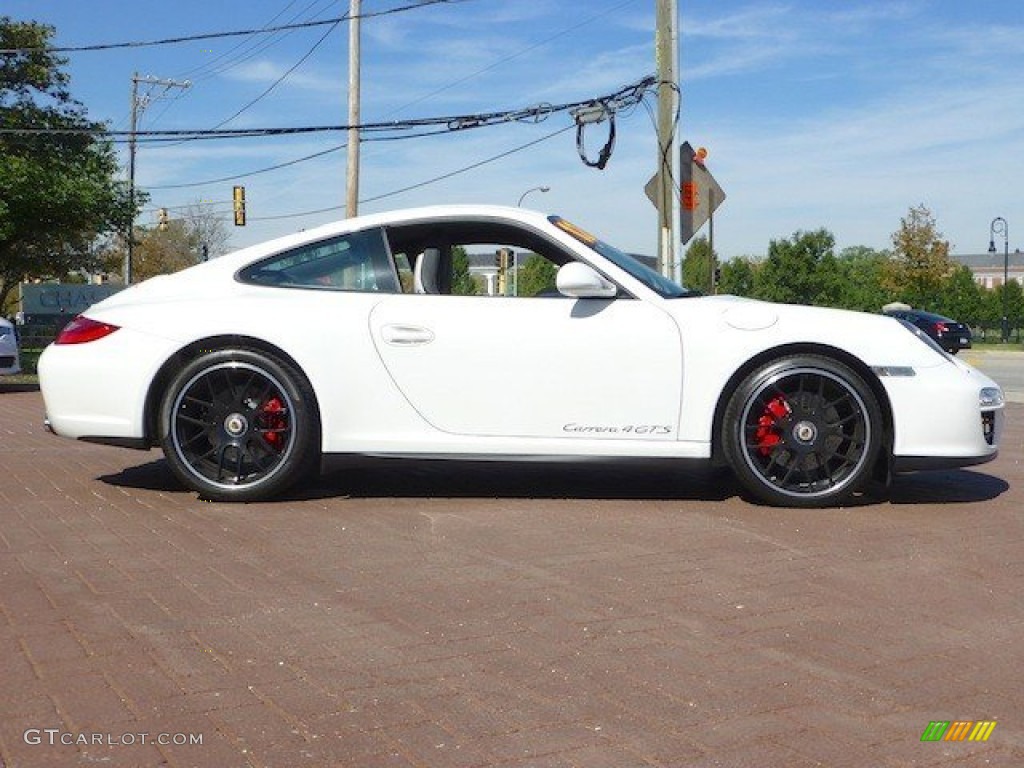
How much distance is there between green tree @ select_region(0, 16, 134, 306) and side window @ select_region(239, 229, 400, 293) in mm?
19476

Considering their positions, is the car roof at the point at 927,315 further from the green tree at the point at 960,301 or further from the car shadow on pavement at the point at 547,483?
the car shadow on pavement at the point at 547,483

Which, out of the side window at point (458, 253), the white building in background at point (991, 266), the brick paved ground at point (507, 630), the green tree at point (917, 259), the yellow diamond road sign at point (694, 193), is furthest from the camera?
the white building in background at point (991, 266)

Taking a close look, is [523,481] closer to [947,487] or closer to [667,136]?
[947,487]

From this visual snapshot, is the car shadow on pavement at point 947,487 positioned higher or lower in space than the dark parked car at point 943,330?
lower

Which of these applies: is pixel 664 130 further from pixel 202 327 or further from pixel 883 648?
pixel 883 648

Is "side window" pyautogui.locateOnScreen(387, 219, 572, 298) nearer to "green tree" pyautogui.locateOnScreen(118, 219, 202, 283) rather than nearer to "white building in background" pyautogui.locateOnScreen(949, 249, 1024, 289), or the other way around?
"green tree" pyautogui.locateOnScreen(118, 219, 202, 283)

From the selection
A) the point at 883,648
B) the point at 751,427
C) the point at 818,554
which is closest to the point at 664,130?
the point at 751,427

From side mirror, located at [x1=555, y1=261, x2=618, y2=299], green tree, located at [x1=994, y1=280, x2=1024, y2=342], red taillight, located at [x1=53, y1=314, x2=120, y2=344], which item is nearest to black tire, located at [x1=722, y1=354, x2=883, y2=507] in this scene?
side mirror, located at [x1=555, y1=261, x2=618, y2=299]

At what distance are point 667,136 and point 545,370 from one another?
10246 mm

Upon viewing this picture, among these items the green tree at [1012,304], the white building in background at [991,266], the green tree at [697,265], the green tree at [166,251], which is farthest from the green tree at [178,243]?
the white building in background at [991,266]

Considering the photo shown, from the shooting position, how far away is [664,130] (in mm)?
14594

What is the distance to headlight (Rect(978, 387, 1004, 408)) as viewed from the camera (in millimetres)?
5012

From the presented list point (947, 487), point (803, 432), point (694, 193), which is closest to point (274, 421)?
point (803, 432)

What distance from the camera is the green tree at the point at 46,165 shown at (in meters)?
23.6
